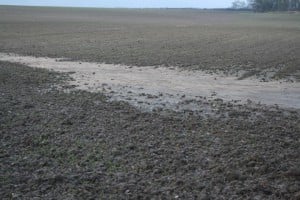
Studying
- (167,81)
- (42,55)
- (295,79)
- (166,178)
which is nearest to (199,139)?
(166,178)

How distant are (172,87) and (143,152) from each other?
815 centimetres

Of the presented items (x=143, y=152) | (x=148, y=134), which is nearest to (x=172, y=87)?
(x=148, y=134)

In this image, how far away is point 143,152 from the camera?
332 inches

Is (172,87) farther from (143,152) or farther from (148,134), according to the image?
(143,152)

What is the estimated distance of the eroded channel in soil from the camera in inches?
538

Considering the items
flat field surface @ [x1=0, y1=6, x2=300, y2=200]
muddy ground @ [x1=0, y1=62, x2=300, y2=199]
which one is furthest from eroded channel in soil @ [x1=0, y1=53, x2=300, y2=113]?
muddy ground @ [x1=0, y1=62, x2=300, y2=199]

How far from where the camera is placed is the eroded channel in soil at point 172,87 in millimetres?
13664

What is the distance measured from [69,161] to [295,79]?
40.8ft

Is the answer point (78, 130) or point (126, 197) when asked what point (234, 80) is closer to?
point (78, 130)

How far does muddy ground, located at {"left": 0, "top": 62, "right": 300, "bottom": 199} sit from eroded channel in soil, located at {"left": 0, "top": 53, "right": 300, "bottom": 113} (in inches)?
50.0

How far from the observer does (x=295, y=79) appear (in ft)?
58.4

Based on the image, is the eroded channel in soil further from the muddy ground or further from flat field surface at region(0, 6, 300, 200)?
the muddy ground

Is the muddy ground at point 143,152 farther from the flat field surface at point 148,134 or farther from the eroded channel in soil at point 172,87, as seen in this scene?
the eroded channel in soil at point 172,87

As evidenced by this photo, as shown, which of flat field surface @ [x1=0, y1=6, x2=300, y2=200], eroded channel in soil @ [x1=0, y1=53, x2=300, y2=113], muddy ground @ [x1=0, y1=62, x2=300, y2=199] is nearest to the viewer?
muddy ground @ [x1=0, y1=62, x2=300, y2=199]
